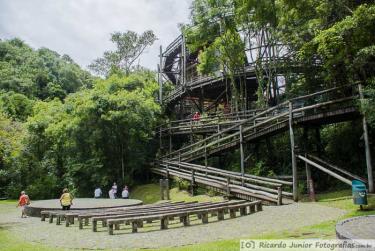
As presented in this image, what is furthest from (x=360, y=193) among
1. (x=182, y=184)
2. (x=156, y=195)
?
(x=156, y=195)

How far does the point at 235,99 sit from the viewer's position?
28812 mm

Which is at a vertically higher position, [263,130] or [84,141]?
[84,141]

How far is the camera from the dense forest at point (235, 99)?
15523mm

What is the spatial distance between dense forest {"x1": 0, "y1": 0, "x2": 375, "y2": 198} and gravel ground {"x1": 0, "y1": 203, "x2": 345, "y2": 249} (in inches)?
166

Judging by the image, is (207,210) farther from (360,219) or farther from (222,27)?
(222,27)

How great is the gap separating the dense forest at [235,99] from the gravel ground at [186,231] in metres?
4.21

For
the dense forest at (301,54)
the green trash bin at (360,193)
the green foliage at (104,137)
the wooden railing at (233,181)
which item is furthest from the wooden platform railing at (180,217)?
→ the green foliage at (104,137)

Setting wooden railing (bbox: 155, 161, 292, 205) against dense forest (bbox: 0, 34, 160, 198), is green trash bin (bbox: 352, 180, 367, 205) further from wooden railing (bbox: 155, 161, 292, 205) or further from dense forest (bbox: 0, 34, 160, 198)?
dense forest (bbox: 0, 34, 160, 198)

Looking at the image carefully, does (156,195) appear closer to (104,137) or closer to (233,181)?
(104,137)

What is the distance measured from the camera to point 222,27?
91.3ft

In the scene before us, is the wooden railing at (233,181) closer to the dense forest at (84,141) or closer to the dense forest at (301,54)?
the dense forest at (301,54)

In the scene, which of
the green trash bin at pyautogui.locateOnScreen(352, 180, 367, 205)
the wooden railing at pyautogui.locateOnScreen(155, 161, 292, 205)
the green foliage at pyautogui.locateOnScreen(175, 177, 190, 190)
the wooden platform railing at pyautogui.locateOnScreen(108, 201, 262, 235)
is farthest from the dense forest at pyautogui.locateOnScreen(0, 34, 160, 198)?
the green trash bin at pyautogui.locateOnScreen(352, 180, 367, 205)

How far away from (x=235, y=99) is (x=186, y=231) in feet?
63.2

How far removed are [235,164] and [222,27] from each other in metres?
10.8
